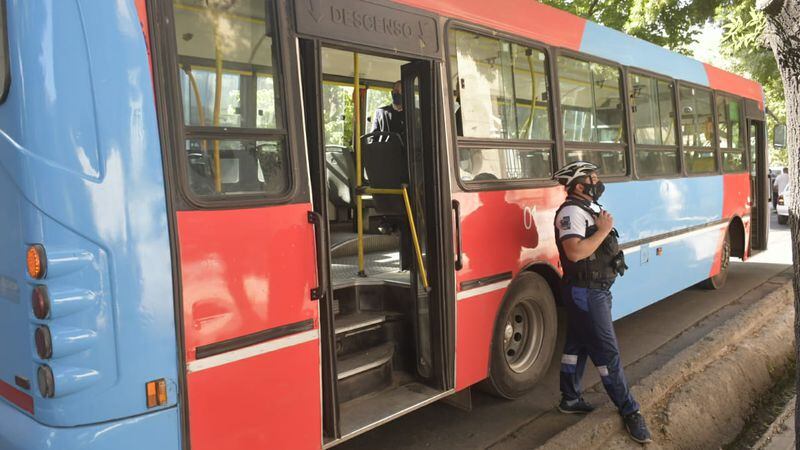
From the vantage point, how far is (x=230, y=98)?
2666mm

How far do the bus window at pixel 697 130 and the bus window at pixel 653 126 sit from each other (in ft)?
1.07

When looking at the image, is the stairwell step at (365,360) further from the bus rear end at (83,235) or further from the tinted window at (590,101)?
the tinted window at (590,101)

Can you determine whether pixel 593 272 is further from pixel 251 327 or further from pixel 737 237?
pixel 737 237

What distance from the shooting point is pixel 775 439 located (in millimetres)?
3678

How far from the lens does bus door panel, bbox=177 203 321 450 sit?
2498 mm

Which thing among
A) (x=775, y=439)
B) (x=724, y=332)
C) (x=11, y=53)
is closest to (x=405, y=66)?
(x=11, y=53)

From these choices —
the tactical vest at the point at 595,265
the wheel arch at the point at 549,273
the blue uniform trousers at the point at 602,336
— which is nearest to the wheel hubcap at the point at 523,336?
the wheel arch at the point at 549,273

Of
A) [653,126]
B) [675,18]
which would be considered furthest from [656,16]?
[653,126]

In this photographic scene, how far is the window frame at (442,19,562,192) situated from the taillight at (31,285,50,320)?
2.35 metres

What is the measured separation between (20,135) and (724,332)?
5482 millimetres

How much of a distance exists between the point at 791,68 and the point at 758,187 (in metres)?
7.48

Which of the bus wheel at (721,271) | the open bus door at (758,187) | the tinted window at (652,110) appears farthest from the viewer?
the open bus door at (758,187)

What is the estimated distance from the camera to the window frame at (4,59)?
2.21 m

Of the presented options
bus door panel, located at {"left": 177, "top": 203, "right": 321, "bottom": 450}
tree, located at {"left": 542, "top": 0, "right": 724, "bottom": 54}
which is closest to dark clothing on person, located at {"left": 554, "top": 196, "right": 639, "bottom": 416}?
bus door panel, located at {"left": 177, "top": 203, "right": 321, "bottom": 450}
